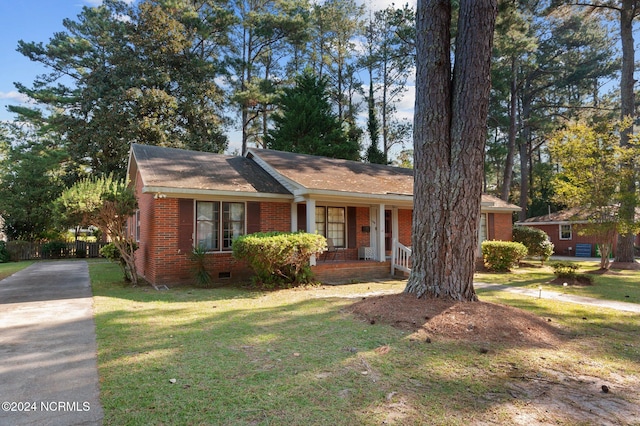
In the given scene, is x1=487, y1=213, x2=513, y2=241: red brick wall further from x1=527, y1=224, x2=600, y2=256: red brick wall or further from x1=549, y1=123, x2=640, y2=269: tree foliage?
x1=527, y1=224, x2=600, y2=256: red brick wall

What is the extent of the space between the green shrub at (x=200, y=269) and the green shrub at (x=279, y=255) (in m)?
1.11

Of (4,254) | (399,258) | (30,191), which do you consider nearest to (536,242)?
(399,258)

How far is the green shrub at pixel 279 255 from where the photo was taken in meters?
9.08

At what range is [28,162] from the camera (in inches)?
912

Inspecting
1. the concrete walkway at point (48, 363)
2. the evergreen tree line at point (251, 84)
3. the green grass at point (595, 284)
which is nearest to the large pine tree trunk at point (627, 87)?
the evergreen tree line at point (251, 84)

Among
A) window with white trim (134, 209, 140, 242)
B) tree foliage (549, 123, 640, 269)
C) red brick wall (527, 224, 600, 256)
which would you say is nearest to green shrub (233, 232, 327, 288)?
window with white trim (134, 209, 140, 242)

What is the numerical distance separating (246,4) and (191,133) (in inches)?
500

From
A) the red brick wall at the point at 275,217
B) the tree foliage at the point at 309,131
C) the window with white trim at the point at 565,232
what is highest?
the tree foliage at the point at 309,131

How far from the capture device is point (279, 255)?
9203 mm

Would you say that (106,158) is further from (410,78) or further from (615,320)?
(615,320)

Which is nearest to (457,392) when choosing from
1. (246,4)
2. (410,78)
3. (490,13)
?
(490,13)

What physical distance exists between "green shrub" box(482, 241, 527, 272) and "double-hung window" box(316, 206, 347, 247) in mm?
5960

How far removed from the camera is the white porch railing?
12258 mm

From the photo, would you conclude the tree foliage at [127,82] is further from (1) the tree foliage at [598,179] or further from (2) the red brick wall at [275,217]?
(1) the tree foliage at [598,179]
